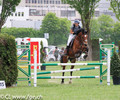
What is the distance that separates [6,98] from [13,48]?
16.3 feet

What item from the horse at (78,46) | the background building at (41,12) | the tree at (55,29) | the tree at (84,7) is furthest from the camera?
the background building at (41,12)

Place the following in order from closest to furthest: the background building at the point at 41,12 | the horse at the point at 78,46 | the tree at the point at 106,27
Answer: the horse at the point at 78,46 < the tree at the point at 106,27 < the background building at the point at 41,12

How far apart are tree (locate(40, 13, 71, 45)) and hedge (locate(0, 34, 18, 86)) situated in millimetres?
81092

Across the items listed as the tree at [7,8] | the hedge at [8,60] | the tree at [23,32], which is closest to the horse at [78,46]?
the hedge at [8,60]

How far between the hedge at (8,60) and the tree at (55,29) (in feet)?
266

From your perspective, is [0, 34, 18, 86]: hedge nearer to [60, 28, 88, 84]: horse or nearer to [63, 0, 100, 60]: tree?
[60, 28, 88, 84]: horse

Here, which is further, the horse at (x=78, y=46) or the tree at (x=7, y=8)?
the tree at (x=7, y=8)

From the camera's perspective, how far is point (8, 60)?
12961 millimetres

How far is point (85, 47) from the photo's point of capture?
14.8m

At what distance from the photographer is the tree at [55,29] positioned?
9456 cm

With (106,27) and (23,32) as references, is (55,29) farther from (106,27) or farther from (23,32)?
(106,27)

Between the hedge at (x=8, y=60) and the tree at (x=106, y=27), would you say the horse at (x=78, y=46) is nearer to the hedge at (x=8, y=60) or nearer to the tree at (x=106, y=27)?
the hedge at (x=8, y=60)

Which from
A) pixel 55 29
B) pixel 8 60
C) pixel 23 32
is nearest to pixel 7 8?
pixel 8 60

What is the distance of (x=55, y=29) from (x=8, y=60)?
81776 mm
